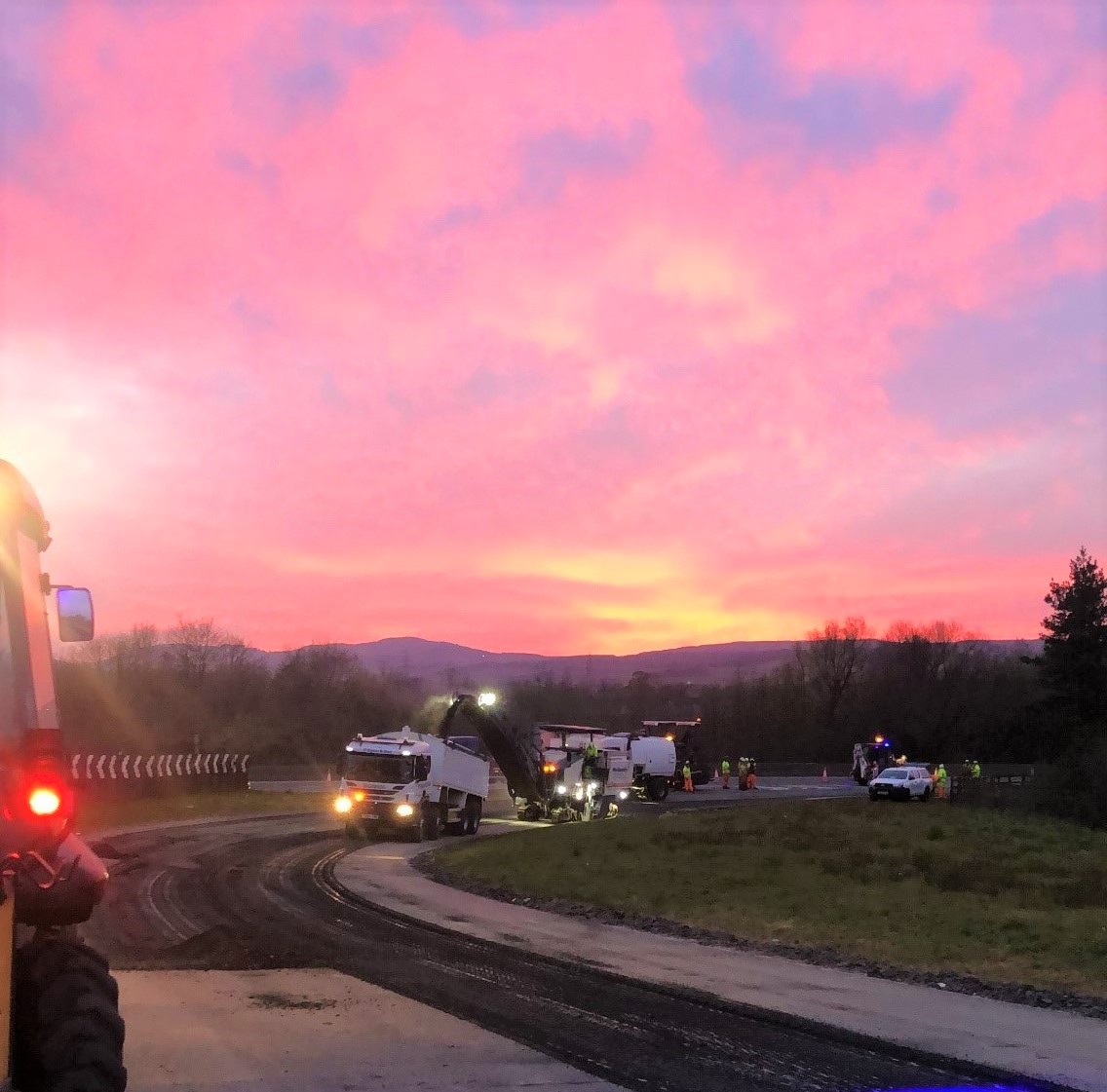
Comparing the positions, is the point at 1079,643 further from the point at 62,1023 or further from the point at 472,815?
the point at 62,1023

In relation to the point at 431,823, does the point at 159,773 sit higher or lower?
higher

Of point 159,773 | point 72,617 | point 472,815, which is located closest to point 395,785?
point 472,815

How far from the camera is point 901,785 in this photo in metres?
49.2

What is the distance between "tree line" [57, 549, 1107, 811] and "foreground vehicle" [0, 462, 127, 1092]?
27.9m

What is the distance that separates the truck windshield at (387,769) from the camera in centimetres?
2923

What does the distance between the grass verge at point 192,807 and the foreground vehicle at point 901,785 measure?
76.5 feet

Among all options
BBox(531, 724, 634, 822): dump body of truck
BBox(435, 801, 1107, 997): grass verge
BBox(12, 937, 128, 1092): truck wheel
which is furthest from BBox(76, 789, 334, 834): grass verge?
BBox(12, 937, 128, 1092): truck wheel

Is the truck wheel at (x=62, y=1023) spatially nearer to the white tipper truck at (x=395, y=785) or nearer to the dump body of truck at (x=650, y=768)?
the white tipper truck at (x=395, y=785)

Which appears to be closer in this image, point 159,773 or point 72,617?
point 72,617

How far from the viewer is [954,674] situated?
11456cm

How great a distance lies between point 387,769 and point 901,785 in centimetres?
2815

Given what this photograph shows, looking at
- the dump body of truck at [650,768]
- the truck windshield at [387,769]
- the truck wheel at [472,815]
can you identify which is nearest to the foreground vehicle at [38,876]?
the truck windshield at [387,769]

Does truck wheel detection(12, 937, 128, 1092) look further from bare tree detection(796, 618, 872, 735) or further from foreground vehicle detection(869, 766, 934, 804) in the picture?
bare tree detection(796, 618, 872, 735)

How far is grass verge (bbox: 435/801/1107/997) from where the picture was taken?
1399cm
